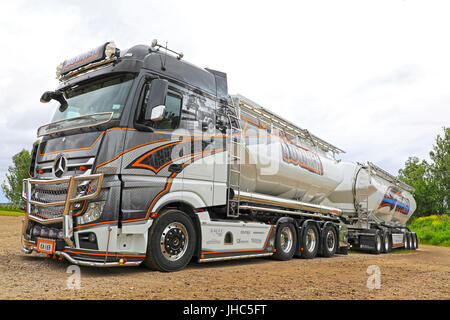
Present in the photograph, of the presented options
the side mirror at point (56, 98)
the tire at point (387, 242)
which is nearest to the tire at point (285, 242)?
the side mirror at point (56, 98)

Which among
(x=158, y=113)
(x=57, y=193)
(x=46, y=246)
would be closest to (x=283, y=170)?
(x=158, y=113)

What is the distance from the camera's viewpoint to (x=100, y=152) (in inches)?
227

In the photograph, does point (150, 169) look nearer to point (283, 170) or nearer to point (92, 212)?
point (92, 212)

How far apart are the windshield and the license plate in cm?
225

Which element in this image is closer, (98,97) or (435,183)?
(98,97)

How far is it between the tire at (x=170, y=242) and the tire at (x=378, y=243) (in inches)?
432

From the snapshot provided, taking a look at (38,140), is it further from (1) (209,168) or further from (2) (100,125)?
(1) (209,168)

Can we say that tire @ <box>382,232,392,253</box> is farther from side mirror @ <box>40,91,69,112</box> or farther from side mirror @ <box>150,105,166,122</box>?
side mirror @ <box>40,91,69,112</box>

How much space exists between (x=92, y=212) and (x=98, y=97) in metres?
2.11

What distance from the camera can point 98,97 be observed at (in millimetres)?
6500

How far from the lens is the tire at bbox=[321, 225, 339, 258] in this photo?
1175 cm

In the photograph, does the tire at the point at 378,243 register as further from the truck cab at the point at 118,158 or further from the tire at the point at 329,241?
the truck cab at the point at 118,158

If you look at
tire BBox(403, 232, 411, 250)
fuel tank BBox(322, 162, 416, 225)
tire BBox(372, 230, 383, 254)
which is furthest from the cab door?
tire BBox(403, 232, 411, 250)
